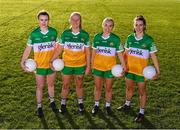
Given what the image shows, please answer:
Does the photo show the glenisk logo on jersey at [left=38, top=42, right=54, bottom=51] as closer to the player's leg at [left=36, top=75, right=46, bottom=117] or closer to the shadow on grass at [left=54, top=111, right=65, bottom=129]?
the player's leg at [left=36, top=75, right=46, bottom=117]

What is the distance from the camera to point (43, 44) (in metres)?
7.88

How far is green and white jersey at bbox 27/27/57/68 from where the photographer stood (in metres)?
7.85

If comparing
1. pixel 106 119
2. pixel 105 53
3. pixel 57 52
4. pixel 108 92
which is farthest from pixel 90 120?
pixel 57 52

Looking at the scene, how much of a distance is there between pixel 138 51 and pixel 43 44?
2055 millimetres

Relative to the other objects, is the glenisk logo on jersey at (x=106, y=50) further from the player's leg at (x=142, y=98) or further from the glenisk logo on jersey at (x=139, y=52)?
the player's leg at (x=142, y=98)

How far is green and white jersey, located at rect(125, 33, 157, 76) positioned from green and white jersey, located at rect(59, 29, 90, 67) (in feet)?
3.09

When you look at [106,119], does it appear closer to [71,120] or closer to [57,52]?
[71,120]

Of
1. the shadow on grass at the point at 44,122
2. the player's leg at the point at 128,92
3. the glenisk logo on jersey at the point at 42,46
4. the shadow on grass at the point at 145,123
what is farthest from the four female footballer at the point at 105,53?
the shadow on grass at the point at 44,122

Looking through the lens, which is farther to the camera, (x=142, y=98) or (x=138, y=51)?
(x=142, y=98)

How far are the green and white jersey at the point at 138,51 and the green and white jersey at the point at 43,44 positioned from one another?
1668mm

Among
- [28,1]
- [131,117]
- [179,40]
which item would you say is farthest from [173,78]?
[28,1]

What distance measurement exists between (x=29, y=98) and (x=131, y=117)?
271 centimetres

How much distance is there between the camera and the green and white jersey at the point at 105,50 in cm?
A: 788

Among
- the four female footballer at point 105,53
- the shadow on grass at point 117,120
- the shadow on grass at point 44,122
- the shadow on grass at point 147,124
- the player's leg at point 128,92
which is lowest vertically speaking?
the shadow on grass at point 147,124
